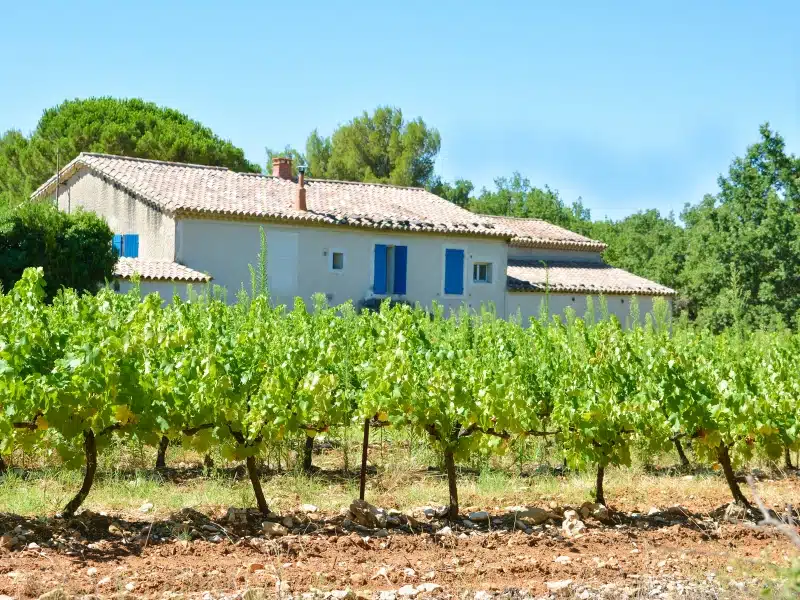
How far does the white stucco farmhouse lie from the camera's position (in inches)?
843

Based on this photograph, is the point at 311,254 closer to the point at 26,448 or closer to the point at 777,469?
the point at 777,469

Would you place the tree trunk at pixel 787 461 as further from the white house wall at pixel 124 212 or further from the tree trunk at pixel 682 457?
the white house wall at pixel 124 212

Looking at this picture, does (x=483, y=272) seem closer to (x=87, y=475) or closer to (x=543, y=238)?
(x=543, y=238)

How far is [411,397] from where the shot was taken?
657 centimetres

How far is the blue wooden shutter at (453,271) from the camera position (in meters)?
25.1

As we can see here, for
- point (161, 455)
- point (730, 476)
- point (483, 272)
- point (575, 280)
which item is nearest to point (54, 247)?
point (161, 455)

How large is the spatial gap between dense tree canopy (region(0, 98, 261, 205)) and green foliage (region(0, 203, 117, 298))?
1463cm

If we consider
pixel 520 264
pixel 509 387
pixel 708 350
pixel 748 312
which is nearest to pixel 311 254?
pixel 520 264

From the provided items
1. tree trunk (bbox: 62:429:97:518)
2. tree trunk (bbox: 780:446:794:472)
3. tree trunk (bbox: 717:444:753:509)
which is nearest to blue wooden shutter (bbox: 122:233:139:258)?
tree trunk (bbox: 780:446:794:472)

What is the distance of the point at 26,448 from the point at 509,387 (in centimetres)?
313

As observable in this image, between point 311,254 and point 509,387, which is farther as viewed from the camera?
point 311,254

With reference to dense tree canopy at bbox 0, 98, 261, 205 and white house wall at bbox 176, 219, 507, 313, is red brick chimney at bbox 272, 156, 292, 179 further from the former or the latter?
dense tree canopy at bbox 0, 98, 261, 205

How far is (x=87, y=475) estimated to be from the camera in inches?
244

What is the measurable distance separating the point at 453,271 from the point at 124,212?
826 centimetres
